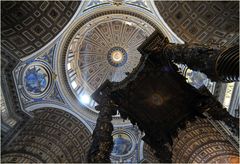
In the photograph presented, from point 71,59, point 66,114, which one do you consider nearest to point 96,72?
point 71,59

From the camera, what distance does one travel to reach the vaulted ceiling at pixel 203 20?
39.1 feet

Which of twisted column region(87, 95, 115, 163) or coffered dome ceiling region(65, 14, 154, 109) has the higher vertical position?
coffered dome ceiling region(65, 14, 154, 109)

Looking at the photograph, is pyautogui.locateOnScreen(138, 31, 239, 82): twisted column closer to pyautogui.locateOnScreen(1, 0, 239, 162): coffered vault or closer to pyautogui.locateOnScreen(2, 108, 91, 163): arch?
pyautogui.locateOnScreen(1, 0, 239, 162): coffered vault

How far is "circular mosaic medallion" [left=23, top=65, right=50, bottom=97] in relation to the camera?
46.4 ft

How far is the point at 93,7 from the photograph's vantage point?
1440cm

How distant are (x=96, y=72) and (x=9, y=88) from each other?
8.60 metres

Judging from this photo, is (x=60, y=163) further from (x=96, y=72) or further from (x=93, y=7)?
(x=93, y=7)

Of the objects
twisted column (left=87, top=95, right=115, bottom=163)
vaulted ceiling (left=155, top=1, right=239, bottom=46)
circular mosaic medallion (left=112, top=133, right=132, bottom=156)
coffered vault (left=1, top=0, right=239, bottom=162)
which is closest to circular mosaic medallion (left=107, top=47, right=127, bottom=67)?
coffered vault (left=1, top=0, right=239, bottom=162)

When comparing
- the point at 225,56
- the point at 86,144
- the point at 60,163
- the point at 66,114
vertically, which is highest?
the point at 66,114

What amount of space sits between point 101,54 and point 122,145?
7.35 meters

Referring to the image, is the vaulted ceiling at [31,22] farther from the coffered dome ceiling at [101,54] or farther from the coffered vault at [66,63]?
the coffered dome ceiling at [101,54]

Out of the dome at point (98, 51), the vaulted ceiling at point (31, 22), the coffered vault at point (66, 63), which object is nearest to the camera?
the vaulted ceiling at point (31, 22)

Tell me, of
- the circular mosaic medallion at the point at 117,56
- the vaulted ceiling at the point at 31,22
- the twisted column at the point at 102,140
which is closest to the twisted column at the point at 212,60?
the twisted column at the point at 102,140

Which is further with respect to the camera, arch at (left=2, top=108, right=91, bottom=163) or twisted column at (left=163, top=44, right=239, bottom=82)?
arch at (left=2, top=108, right=91, bottom=163)
